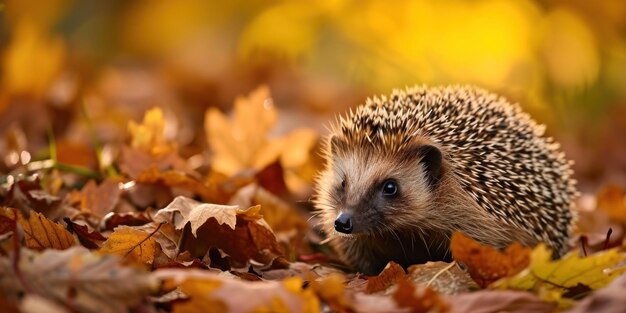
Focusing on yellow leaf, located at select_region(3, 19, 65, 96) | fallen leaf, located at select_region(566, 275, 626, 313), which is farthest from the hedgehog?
yellow leaf, located at select_region(3, 19, 65, 96)

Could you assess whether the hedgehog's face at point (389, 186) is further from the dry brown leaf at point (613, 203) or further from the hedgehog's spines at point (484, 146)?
the dry brown leaf at point (613, 203)

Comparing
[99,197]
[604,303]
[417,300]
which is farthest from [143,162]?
[604,303]

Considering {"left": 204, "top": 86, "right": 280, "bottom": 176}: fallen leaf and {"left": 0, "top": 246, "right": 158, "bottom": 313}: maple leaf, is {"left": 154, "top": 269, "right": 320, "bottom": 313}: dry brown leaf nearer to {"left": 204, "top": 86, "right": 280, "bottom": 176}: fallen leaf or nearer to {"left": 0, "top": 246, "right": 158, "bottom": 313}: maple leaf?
{"left": 0, "top": 246, "right": 158, "bottom": 313}: maple leaf

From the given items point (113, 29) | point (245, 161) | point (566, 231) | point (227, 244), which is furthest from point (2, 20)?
point (113, 29)

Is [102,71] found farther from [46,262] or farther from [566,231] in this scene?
[46,262]

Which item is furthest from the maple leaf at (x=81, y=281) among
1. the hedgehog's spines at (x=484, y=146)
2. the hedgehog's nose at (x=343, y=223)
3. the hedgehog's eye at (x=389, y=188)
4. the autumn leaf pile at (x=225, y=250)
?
the hedgehog's spines at (x=484, y=146)

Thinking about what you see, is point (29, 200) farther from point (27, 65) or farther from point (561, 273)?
point (27, 65)
